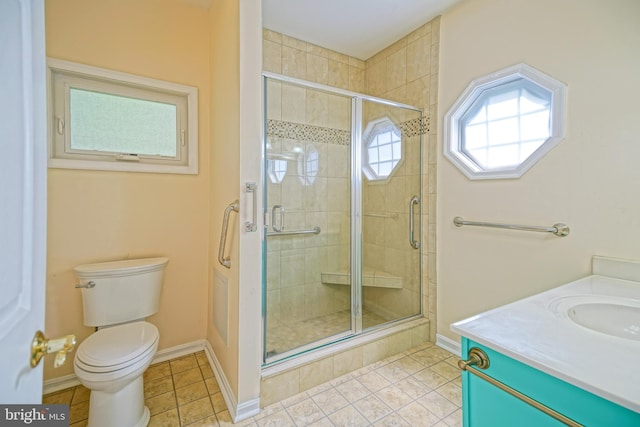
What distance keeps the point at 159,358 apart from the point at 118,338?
682 mm

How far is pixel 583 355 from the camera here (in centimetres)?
69

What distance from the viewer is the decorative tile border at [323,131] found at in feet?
7.52

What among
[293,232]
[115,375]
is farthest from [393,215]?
[115,375]

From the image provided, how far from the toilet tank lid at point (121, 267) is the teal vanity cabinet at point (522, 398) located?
6.06ft

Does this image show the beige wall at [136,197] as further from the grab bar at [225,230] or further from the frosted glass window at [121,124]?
the grab bar at [225,230]

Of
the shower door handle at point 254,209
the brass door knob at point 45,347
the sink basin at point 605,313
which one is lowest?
the sink basin at point 605,313

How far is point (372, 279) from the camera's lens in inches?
94.4

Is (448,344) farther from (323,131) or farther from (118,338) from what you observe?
(118,338)

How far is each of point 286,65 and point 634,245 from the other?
269 centimetres

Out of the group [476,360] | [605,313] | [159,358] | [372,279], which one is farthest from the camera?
[372,279]

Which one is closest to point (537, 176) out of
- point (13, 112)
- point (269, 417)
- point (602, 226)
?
point (602, 226)

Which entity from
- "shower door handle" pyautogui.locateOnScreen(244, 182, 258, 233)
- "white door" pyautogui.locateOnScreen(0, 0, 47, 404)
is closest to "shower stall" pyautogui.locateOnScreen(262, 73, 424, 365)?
"shower door handle" pyautogui.locateOnScreen(244, 182, 258, 233)

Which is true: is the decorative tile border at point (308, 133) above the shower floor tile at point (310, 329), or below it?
above

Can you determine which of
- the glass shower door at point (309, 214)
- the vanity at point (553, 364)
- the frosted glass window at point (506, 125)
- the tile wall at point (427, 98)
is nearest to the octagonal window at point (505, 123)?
the frosted glass window at point (506, 125)
